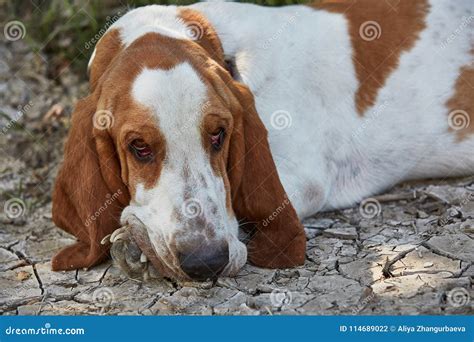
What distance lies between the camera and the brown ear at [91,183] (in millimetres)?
4312

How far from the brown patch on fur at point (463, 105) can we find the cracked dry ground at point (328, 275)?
0.99 ft

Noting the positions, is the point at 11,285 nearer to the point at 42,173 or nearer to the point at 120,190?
the point at 120,190

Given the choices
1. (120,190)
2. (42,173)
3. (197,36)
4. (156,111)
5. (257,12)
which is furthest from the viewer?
(42,173)

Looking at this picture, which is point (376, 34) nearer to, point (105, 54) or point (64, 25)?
point (105, 54)

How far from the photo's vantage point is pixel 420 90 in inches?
206

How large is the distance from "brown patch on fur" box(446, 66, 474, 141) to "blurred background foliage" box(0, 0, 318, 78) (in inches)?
104

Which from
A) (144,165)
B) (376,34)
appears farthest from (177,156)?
(376,34)

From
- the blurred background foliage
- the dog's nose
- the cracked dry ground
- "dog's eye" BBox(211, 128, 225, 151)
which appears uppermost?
"dog's eye" BBox(211, 128, 225, 151)

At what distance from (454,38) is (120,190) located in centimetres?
223

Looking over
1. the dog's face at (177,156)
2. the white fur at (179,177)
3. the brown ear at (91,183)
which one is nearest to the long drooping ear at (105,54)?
the brown ear at (91,183)

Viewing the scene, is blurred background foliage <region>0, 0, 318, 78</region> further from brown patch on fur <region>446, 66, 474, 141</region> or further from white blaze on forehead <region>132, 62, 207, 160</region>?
white blaze on forehead <region>132, 62, 207, 160</region>

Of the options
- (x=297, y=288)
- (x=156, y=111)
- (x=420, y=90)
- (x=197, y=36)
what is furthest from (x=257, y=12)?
(x=297, y=288)

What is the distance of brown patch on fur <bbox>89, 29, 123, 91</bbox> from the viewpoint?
15.1 feet

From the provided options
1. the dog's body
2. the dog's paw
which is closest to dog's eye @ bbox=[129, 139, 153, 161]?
the dog's paw
